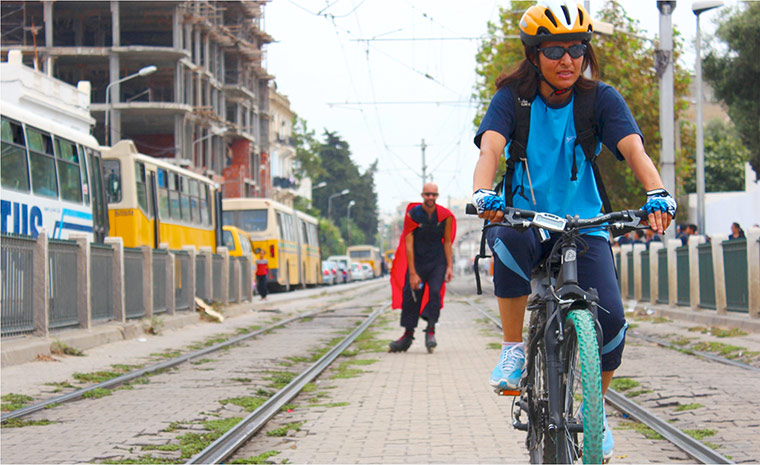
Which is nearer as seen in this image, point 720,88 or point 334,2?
point 334,2

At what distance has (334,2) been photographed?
19531 millimetres

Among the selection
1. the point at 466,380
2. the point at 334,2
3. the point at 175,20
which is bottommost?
the point at 466,380

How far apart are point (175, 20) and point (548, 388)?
52418 mm

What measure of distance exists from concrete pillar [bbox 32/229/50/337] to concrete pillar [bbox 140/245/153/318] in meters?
4.97

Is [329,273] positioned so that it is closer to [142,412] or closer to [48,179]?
[48,179]

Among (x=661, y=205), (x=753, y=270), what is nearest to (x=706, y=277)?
(x=753, y=270)

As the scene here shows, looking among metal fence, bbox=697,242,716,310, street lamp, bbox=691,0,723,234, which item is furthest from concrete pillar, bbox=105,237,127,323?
street lamp, bbox=691,0,723,234

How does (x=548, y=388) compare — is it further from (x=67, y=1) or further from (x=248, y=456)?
(x=67, y=1)

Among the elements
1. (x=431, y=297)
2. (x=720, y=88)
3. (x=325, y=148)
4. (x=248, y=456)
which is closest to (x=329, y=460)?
(x=248, y=456)

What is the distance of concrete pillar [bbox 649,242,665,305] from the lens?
Answer: 872 inches

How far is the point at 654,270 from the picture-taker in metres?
22.2

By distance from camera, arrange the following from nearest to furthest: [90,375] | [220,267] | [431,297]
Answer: [90,375] < [431,297] < [220,267]

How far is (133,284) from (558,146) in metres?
13.6

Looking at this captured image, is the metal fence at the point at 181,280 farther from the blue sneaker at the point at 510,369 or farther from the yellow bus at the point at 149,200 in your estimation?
the blue sneaker at the point at 510,369
